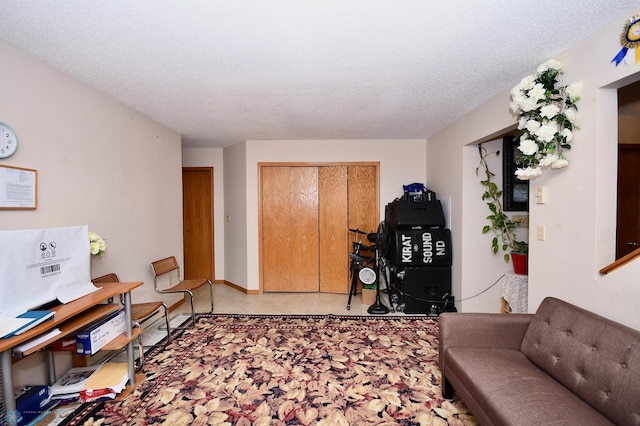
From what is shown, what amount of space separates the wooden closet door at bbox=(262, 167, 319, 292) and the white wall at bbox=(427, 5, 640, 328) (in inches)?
109

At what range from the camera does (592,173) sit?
1666mm

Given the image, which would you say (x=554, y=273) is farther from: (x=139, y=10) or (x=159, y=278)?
(x=159, y=278)

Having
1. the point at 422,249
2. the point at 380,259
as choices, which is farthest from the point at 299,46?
the point at 380,259

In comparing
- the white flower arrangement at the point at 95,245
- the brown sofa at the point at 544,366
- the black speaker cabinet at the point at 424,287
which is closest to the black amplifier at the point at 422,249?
the black speaker cabinet at the point at 424,287

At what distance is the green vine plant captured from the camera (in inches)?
119

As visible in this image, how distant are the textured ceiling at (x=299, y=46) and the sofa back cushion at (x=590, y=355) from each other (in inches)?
61.1

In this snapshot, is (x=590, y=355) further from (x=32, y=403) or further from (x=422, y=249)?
(x=32, y=403)

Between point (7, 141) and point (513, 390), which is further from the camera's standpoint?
point (7, 141)

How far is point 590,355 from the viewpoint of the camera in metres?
1.35

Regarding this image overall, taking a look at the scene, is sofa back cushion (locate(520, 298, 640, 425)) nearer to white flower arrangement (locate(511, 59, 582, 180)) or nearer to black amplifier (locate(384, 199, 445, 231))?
white flower arrangement (locate(511, 59, 582, 180))

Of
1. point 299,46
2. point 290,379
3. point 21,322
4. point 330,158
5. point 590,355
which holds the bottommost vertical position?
point 290,379

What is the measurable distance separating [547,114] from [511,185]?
1478 millimetres

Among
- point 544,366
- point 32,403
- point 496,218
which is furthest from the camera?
point 496,218

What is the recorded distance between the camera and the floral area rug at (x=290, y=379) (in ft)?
5.66
